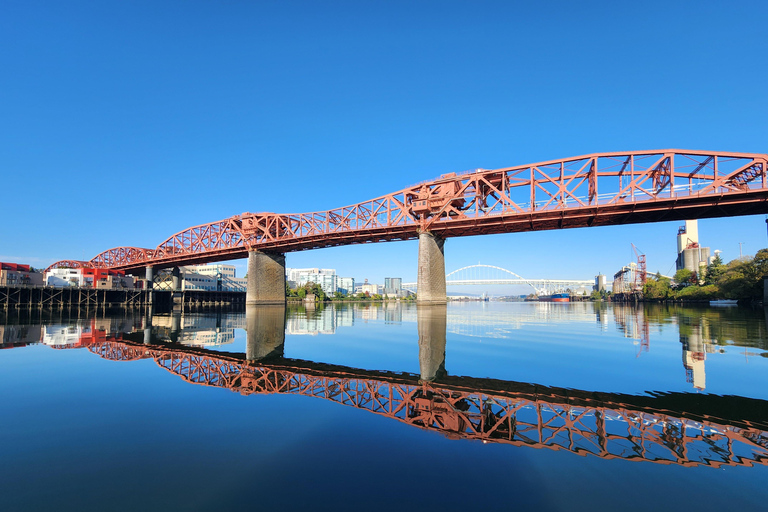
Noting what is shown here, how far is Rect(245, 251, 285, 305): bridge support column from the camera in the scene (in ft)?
217

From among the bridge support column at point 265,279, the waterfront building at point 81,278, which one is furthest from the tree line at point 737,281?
the waterfront building at point 81,278

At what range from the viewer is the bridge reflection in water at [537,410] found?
18.1 ft

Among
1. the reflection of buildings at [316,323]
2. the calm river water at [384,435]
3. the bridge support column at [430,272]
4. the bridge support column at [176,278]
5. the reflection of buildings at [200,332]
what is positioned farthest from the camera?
the bridge support column at [176,278]

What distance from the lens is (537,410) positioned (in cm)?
709

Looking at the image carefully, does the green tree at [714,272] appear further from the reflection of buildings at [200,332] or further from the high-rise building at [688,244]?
the reflection of buildings at [200,332]

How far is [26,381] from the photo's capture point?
31.1 feet

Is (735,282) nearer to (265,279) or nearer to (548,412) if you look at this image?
(548,412)

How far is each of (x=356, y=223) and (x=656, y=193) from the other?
133 ft

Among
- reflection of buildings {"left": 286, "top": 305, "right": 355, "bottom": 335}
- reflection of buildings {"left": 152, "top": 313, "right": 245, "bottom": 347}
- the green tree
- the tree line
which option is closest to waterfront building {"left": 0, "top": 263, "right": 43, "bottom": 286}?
reflection of buildings {"left": 152, "top": 313, "right": 245, "bottom": 347}

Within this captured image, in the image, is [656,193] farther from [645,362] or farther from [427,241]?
[645,362]

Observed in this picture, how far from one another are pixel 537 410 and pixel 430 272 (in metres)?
40.7

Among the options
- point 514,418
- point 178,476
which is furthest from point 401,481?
point 514,418

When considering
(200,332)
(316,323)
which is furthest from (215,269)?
(200,332)

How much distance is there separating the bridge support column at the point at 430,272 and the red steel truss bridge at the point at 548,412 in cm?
3698
